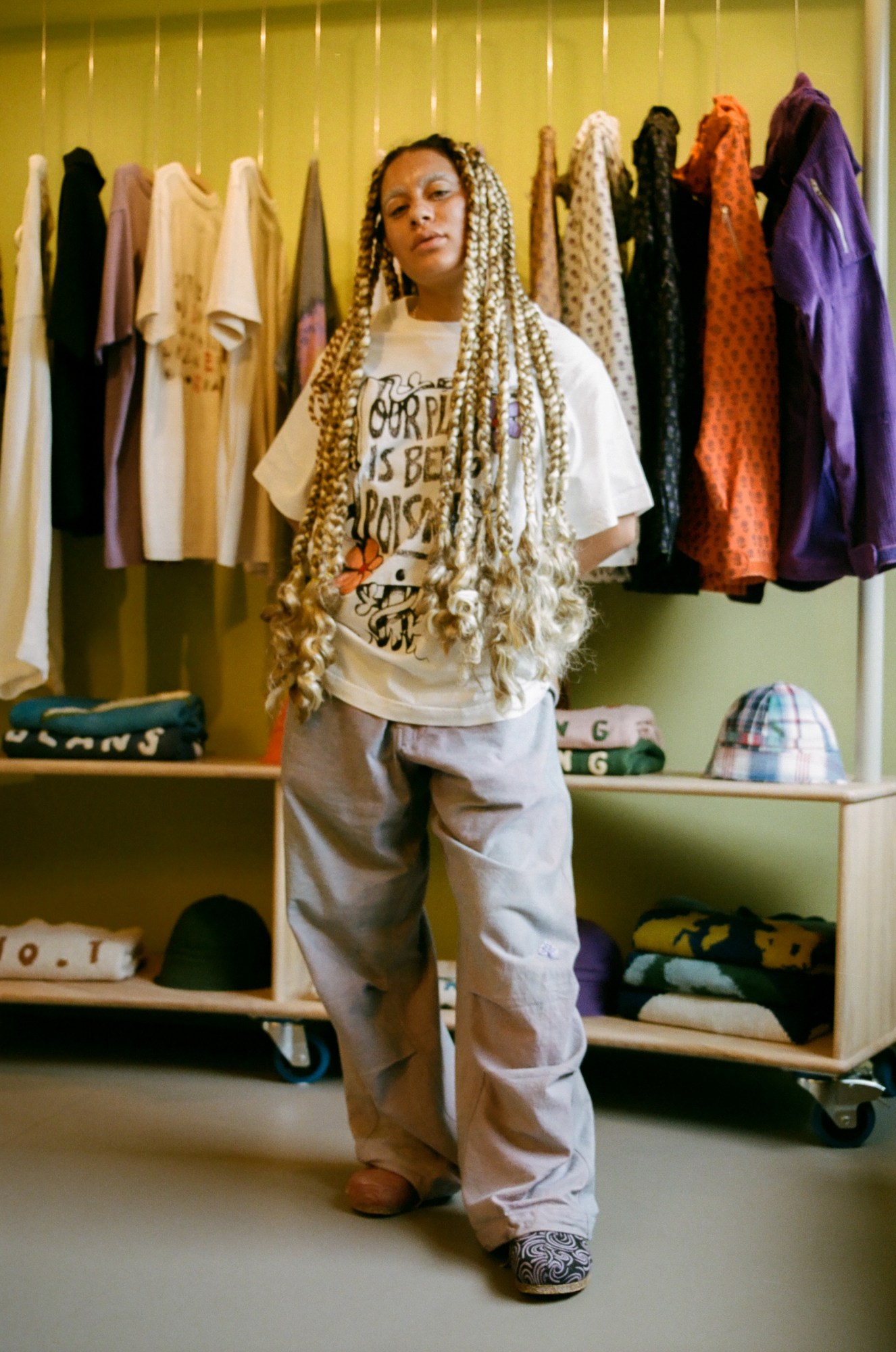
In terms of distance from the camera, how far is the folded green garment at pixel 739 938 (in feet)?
6.71

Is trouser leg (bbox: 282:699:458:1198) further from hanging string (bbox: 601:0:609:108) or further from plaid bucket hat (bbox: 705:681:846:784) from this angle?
hanging string (bbox: 601:0:609:108)

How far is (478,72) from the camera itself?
2549 mm

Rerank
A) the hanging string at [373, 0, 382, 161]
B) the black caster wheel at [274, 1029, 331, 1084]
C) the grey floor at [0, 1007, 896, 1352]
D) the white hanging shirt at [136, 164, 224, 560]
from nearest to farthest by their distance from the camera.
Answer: the grey floor at [0, 1007, 896, 1352], the black caster wheel at [274, 1029, 331, 1084], the white hanging shirt at [136, 164, 224, 560], the hanging string at [373, 0, 382, 161]

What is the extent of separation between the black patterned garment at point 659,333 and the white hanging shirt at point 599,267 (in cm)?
3

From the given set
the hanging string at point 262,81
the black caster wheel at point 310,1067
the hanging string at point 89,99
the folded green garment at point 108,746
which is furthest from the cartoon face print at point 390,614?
the hanging string at point 89,99

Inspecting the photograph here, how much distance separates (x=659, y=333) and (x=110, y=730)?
4.16 ft

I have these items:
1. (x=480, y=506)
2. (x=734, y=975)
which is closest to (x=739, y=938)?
(x=734, y=975)

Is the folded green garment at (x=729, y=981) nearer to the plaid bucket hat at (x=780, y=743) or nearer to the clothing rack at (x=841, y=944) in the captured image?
the clothing rack at (x=841, y=944)

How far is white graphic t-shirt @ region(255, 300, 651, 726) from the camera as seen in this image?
1.53m

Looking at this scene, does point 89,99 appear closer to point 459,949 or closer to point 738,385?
point 738,385

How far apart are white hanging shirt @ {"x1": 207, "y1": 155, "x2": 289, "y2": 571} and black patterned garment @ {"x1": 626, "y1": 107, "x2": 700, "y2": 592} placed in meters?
0.72

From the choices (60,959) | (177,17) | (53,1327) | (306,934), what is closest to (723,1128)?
(306,934)

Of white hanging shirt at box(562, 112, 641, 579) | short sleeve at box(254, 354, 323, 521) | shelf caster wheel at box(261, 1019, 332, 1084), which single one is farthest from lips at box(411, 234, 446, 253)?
shelf caster wheel at box(261, 1019, 332, 1084)

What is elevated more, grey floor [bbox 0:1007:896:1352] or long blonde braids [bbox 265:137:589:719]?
long blonde braids [bbox 265:137:589:719]
